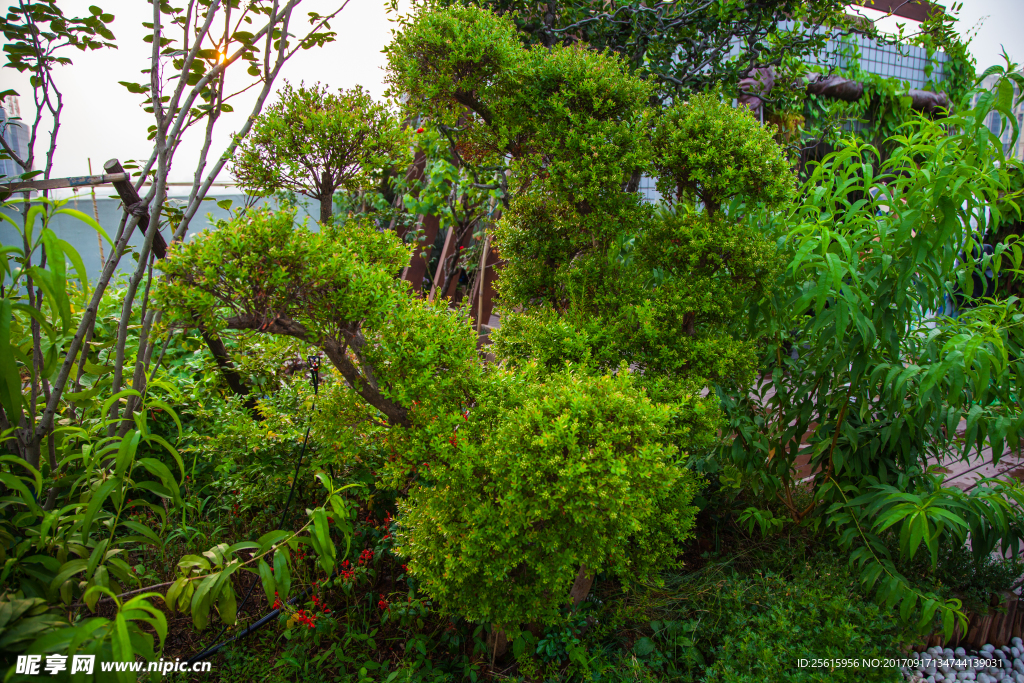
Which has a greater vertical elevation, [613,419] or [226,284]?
[226,284]

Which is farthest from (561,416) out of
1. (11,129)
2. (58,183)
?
(11,129)

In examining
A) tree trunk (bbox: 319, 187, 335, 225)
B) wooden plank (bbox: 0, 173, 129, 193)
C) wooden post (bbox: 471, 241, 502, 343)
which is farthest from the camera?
wooden post (bbox: 471, 241, 502, 343)

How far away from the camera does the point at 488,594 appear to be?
1.58 metres

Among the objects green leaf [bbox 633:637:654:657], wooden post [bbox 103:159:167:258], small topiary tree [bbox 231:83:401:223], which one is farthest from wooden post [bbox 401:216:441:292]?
green leaf [bbox 633:637:654:657]

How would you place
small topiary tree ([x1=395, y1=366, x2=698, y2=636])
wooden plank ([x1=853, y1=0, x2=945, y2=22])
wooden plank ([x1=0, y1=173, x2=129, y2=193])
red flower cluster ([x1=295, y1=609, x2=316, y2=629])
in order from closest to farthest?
wooden plank ([x1=0, y1=173, x2=129, y2=193]) < small topiary tree ([x1=395, y1=366, x2=698, y2=636]) < red flower cluster ([x1=295, y1=609, x2=316, y2=629]) < wooden plank ([x1=853, y1=0, x2=945, y2=22])

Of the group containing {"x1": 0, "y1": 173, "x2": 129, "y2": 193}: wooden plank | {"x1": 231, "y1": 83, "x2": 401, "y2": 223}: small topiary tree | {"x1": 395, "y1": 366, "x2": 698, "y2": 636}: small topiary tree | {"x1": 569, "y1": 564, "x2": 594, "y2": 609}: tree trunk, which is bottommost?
{"x1": 569, "y1": 564, "x2": 594, "y2": 609}: tree trunk

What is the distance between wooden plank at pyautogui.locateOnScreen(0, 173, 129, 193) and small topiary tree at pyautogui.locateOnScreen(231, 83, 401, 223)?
0.41 m

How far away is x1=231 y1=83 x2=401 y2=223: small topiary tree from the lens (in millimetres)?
1759

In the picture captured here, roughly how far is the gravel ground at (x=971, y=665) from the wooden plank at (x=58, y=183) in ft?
9.28

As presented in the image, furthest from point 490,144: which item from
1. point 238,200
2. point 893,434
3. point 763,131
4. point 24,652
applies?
point 238,200

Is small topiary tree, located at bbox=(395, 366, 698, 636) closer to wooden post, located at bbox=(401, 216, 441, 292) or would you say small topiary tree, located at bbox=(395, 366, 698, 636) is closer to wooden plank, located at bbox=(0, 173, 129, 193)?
wooden plank, located at bbox=(0, 173, 129, 193)

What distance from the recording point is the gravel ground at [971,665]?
6.41 feet

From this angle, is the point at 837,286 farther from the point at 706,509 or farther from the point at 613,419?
the point at 706,509

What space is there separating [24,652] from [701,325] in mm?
2130
